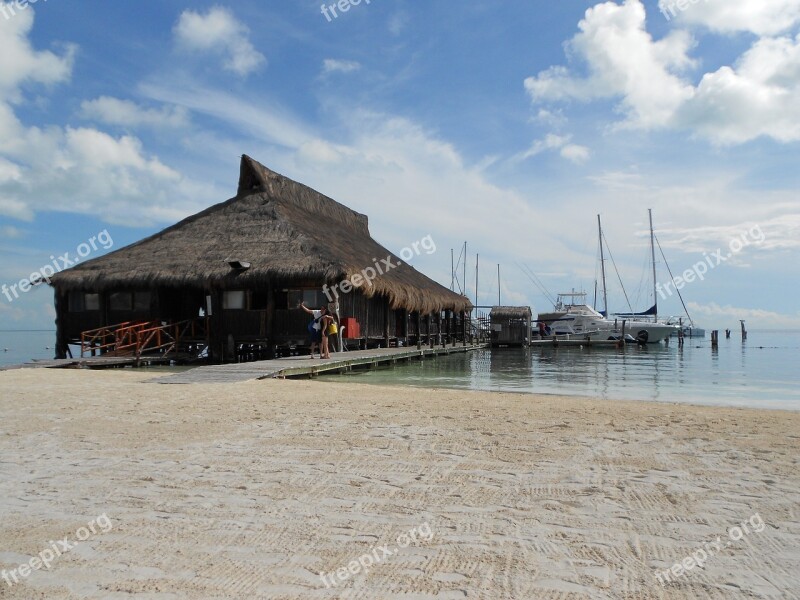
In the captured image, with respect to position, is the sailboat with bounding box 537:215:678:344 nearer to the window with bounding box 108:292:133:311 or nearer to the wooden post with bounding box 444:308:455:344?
the wooden post with bounding box 444:308:455:344

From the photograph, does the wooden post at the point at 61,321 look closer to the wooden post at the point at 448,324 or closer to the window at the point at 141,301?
the window at the point at 141,301

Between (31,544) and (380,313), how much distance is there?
20.8m

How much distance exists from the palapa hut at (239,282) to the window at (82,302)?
0.11 feet

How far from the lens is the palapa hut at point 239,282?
19.1 m

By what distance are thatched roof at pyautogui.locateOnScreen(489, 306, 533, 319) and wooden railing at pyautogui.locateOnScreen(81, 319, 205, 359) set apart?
2050 centimetres

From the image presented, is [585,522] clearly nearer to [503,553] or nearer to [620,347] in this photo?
[503,553]

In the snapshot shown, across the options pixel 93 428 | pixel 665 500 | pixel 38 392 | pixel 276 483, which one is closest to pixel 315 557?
pixel 276 483

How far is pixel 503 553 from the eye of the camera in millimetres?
3344

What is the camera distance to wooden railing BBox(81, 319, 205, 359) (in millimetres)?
19188

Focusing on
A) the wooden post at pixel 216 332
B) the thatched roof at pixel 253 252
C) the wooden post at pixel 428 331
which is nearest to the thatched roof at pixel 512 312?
the wooden post at pixel 428 331

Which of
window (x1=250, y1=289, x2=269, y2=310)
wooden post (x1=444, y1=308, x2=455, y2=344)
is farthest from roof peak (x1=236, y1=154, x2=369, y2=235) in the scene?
wooden post (x1=444, y1=308, x2=455, y2=344)

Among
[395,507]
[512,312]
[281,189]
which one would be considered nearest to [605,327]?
[512,312]

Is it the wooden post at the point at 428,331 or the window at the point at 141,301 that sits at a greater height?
the window at the point at 141,301

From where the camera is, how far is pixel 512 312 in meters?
37.3
